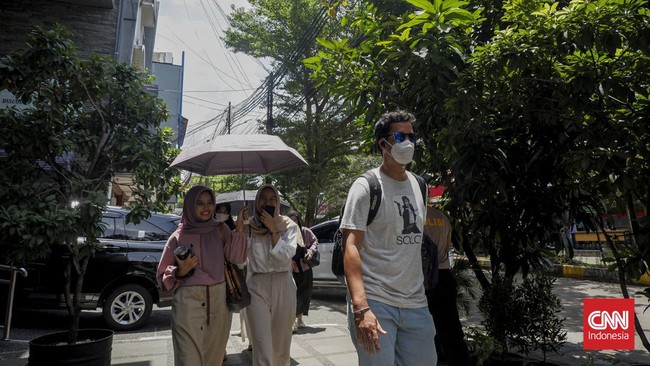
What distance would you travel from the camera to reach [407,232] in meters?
2.47

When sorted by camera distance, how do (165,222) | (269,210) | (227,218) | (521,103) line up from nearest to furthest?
(521,103)
(269,210)
(227,218)
(165,222)

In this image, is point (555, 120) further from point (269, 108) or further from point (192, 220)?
point (269, 108)

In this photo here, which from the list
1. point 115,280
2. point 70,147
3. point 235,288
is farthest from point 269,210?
point 115,280

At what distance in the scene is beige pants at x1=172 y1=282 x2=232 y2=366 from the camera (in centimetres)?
345

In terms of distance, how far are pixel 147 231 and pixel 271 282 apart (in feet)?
15.0

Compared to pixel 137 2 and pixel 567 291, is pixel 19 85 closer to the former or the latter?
pixel 137 2

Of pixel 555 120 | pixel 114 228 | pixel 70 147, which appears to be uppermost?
pixel 555 120

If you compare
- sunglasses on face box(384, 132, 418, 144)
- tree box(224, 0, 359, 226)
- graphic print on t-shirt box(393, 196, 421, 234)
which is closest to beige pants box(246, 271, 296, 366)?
graphic print on t-shirt box(393, 196, 421, 234)

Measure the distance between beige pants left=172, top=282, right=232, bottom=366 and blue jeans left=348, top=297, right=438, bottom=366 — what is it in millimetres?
1527

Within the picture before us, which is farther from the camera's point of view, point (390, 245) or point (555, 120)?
point (555, 120)

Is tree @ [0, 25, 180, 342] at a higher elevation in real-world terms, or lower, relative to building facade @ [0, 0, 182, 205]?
lower

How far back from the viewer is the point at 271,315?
399cm

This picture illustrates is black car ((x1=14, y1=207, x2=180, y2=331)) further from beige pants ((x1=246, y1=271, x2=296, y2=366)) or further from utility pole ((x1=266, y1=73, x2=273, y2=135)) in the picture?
utility pole ((x1=266, y1=73, x2=273, y2=135))

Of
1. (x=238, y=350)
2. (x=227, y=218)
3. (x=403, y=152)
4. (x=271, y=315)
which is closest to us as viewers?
(x=403, y=152)
